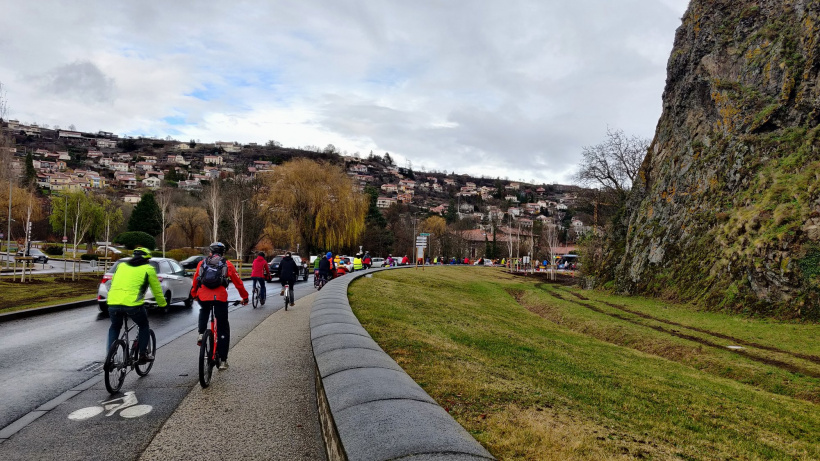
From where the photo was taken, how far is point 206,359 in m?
6.57

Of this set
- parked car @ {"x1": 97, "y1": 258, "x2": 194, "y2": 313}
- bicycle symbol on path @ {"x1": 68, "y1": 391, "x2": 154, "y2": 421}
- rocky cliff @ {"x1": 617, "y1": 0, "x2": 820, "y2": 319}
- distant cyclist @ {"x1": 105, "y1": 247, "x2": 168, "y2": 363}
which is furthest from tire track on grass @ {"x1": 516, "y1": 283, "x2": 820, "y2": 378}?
parked car @ {"x1": 97, "y1": 258, "x2": 194, "y2": 313}

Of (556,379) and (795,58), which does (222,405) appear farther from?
(795,58)

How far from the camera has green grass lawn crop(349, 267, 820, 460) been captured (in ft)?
16.7


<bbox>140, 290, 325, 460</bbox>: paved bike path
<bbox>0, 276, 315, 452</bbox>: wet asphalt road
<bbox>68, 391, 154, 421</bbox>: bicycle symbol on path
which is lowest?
<bbox>0, 276, 315, 452</bbox>: wet asphalt road

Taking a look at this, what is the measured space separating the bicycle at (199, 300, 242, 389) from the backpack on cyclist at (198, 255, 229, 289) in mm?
484

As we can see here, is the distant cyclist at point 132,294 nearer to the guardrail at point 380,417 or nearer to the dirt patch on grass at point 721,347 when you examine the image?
the guardrail at point 380,417

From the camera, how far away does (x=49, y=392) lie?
21.0ft

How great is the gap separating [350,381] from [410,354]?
12.1 ft

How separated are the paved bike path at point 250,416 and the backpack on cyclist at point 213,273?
1340 millimetres

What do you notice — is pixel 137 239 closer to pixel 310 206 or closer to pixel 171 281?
pixel 310 206

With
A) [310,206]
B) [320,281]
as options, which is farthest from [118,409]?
[310,206]

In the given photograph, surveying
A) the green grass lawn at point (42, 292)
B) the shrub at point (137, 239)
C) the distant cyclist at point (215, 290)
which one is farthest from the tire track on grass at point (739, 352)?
the shrub at point (137, 239)

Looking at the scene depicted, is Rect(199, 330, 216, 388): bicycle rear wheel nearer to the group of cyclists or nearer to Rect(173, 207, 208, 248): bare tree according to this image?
the group of cyclists

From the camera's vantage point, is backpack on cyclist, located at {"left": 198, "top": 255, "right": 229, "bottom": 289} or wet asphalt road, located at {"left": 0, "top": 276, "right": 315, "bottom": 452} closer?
wet asphalt road, located at {"left": 0, "top": 276, "right": 315, "bottom": 452}
